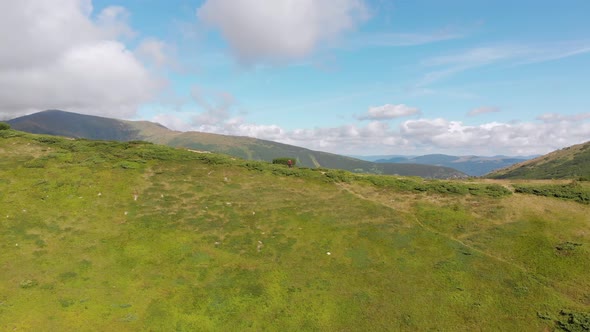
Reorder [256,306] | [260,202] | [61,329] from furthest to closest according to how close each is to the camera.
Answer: [260,202] < [256,306] < [61,329]

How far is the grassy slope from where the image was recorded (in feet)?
91.8

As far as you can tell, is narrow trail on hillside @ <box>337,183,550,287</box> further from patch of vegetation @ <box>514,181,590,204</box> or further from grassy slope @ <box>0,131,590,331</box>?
patch of vegetation @ <box>514,181,590,204</box>

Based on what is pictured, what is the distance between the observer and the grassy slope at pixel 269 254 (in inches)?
1101

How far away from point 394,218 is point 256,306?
21698mm

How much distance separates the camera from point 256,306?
29312mm

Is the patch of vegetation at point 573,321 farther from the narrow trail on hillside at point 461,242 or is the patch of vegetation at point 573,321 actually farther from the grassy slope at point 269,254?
the narrow trail on hillside at point 461,242

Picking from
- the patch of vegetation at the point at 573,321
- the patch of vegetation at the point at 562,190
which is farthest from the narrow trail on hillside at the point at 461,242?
the patch of vegetation at the point at 562,190

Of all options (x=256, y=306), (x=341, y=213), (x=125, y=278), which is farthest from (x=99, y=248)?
(x=341, y=213)

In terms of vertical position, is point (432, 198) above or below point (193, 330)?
above

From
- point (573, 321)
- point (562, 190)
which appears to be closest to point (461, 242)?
point (573, 321)

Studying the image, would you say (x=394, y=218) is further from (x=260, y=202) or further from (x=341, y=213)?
(x=260, y=202)

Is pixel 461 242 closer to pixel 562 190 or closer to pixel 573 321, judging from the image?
pixel 573 321

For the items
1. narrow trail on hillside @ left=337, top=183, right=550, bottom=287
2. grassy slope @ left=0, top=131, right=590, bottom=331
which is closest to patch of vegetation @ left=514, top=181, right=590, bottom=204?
grassy slope @ left=0, top=131, right=590, bottom=331

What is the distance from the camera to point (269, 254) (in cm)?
3656
